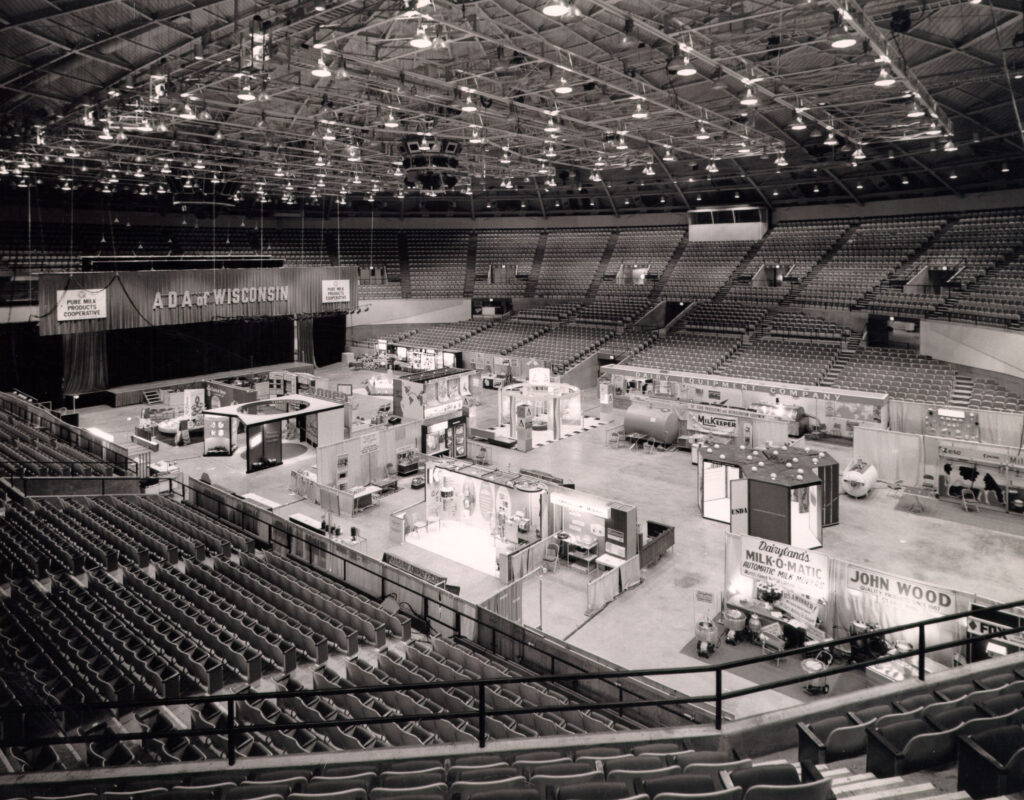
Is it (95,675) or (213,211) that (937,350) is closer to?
(95,675)

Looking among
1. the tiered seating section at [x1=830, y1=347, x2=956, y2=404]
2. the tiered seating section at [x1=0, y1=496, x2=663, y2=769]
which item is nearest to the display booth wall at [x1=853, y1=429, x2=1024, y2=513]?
the tiered seating section at [x1=830, y1=347, x2=956, y2=404]

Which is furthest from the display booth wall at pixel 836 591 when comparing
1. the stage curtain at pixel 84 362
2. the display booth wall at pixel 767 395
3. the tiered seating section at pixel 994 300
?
the stage curtain at pixel 84 362

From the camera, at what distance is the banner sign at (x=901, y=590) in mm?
12016

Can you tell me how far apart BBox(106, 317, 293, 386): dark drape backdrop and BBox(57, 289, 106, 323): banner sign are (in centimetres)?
631

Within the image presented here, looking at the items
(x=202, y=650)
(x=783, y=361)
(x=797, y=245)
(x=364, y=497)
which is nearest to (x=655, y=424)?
(x=783, y=361)

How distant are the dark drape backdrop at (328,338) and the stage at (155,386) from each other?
3837mm

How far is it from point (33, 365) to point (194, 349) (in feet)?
27.5

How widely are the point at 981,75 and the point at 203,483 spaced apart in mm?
26416

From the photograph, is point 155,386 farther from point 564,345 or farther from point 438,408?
point 564,345

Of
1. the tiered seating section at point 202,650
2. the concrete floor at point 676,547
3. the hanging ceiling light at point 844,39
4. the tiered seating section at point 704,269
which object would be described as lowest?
the concrete floor at point 676,547

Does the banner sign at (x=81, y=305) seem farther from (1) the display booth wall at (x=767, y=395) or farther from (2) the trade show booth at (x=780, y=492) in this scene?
(2) the trade show booth at (x=780, y=492)

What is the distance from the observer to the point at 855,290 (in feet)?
126

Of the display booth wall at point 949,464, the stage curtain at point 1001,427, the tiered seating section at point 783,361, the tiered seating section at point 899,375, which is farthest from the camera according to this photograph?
the tiered seating section at point 783,361

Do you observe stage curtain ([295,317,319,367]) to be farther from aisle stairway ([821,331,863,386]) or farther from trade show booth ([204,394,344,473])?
aisle stairway ([821,331,863,386])
